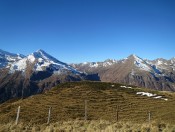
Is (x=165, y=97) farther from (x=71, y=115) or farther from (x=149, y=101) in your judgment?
(x=71, y=115)

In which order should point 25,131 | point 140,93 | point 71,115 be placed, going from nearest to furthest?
point 25,131
point 71,115
point 140,93

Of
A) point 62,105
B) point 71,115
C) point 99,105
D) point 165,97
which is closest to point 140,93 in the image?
point 165,97

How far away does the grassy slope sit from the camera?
57.1 metres

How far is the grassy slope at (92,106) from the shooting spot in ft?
187

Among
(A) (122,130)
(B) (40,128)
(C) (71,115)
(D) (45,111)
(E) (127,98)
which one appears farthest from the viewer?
(E) (127,98)

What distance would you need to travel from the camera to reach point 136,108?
220 feet

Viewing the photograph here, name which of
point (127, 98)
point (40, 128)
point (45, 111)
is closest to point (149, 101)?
point (127, 98)

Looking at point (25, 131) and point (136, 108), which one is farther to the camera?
point (136, 108)

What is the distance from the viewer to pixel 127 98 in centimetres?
8081

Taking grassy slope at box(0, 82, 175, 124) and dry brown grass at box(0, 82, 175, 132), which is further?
grassy slope at box(0, 82, 175, 124)

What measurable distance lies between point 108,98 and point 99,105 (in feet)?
29.7

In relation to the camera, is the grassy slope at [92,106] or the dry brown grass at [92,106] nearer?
the dry brown grass at [92,106]

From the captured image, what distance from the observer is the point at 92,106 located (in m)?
72.1

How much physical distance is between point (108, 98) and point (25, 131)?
59.1 meters
